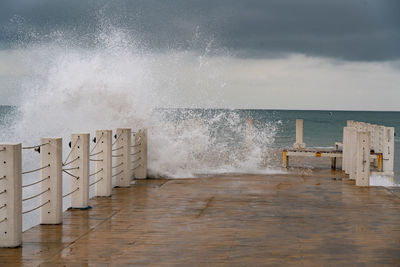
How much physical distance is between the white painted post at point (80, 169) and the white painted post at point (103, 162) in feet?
3.29

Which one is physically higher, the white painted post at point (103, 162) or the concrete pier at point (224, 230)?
the white painted post at point (103, 162)

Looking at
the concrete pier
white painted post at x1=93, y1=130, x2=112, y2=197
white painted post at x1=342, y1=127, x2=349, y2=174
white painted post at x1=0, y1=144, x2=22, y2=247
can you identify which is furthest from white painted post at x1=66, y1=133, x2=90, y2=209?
white painted post at x1=342, y1=127, x2=349, y2=174

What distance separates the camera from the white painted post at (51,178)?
649 cm

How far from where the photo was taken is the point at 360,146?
9.92 metres

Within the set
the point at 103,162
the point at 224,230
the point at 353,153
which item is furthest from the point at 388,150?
the point at 224,230

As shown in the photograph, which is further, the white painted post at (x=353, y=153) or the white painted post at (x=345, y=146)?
the white painted post at (x=345, y=146)

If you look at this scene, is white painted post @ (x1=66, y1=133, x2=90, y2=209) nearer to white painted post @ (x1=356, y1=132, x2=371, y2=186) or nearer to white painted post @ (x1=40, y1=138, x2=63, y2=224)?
white painted post @ (x1=40, y1=138, x2=63, y2=224)

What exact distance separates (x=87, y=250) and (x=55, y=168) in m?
1.50

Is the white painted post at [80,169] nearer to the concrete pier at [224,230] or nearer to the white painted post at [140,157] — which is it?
the concrete pier at [224,230]

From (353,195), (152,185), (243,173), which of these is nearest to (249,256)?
(353,195)

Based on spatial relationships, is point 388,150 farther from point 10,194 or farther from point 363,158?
point 10,194

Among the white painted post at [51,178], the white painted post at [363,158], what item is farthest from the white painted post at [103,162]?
the white painted post at [363,158]

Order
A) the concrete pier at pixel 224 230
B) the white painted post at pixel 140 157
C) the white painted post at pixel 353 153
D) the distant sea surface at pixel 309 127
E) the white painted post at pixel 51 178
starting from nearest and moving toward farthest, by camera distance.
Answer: the concrete pier at pixel 224 230 < the white painted post at pixel 51 178 < the white painted post at pixel 353 153 < the white painted post at pixel 140 157 < the distant sea surface at pixel 309 127

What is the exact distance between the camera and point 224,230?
6285 mm
